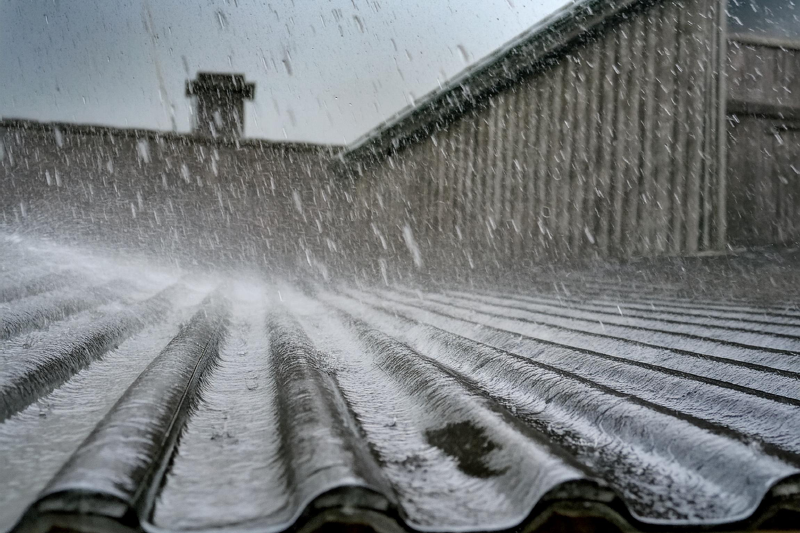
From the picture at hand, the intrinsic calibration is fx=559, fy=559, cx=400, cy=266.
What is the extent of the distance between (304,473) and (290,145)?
9.76 meters

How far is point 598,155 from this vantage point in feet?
19.9

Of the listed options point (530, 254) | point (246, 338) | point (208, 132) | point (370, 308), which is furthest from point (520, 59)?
point (208, 132)

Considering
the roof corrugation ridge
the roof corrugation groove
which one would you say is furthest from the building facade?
the roof corrugation ridge

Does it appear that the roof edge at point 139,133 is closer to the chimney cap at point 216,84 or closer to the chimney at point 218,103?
the chimney at point 218,103

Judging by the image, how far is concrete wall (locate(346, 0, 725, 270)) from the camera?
532cm

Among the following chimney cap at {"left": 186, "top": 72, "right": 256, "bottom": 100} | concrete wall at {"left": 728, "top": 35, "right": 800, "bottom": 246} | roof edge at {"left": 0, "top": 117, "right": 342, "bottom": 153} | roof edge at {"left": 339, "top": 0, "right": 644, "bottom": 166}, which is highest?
chimney cap at {"left": 186, "top": 72, "right": 256, "bottom": 100}

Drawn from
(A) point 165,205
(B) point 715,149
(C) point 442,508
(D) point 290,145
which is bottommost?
(C) point 442,508

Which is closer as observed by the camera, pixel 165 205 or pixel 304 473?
pixel 304 473

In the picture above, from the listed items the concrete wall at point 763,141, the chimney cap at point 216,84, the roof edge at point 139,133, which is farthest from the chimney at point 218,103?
the concrete wall at point 763,141

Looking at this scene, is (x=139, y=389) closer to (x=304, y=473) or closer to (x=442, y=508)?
(x=304, y=473)

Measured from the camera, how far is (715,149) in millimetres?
5316

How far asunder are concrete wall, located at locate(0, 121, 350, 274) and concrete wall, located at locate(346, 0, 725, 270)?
9.54 feet

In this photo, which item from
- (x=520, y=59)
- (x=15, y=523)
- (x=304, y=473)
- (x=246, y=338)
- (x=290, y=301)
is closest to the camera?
(x=15, y=523)

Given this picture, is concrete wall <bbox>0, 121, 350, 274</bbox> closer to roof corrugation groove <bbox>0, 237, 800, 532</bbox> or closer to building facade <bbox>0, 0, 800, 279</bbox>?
building facade <bbox>0, 0, 800, 279</bbox>
